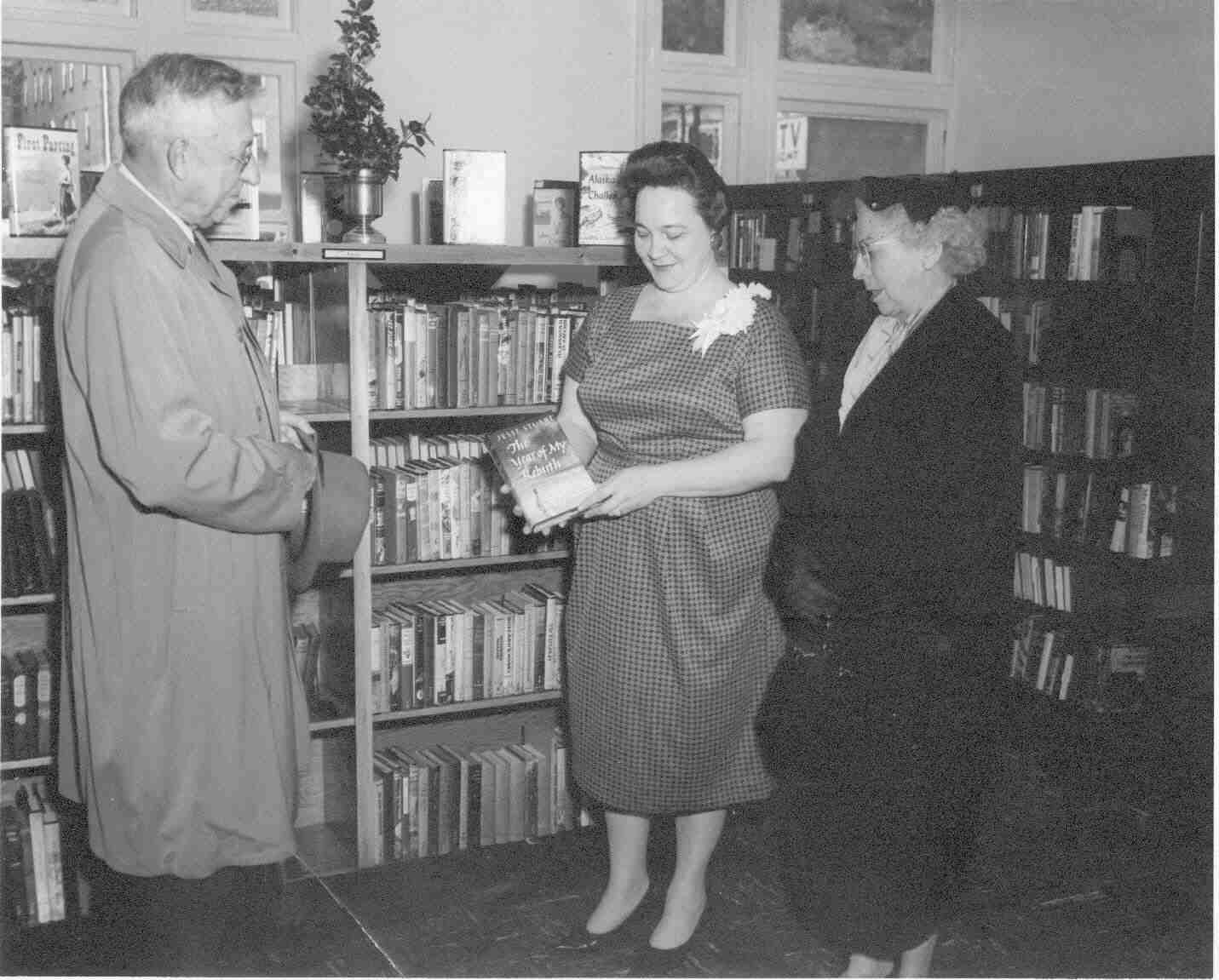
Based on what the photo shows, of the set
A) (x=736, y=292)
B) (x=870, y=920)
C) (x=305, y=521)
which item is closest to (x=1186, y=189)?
(x=736, y=292)

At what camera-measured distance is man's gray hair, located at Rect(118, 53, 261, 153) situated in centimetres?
222

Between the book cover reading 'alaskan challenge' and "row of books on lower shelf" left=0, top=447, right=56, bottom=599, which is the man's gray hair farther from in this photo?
"row of books on lower shelf" left=0, top=447, right=56, bottom=599

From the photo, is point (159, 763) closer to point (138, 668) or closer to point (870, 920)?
point (138, 668)

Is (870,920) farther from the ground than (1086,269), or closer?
closer

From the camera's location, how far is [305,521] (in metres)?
2.42

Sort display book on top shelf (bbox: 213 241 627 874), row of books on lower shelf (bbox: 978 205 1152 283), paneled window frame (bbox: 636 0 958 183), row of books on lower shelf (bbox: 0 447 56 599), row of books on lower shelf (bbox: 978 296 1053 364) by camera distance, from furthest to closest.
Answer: paneled window frame (bbox: 636 0 958 183), row of books on lower shelf (bbox: 978 296 1053 364), row of books on lower shelf (bbox: 978 205 1152 283), display book on top shelf (bbox: 213 241 627 874), row of books on lower shelf (bbox: 0 447 56 599)

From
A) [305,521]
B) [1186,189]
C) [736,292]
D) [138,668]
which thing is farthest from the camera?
[1186,189]

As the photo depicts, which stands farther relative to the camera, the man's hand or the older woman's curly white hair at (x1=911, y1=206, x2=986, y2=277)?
the man's hand

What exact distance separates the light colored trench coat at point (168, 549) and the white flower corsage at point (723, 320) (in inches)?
35.2

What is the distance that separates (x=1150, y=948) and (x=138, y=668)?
7.72 feet

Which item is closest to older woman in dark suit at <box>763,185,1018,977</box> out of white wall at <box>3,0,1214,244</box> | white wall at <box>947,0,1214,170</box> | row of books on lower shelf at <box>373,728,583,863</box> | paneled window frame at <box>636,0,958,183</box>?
row of books on lower shelf at <box>373,728,583,863</box>

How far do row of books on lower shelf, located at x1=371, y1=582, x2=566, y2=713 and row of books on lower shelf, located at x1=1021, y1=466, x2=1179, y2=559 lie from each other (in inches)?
61.7

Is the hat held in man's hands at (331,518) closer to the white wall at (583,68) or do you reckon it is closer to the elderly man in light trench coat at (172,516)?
the elderly man in light trench coat at (172,516)

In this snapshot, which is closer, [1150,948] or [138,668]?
[138,668]
